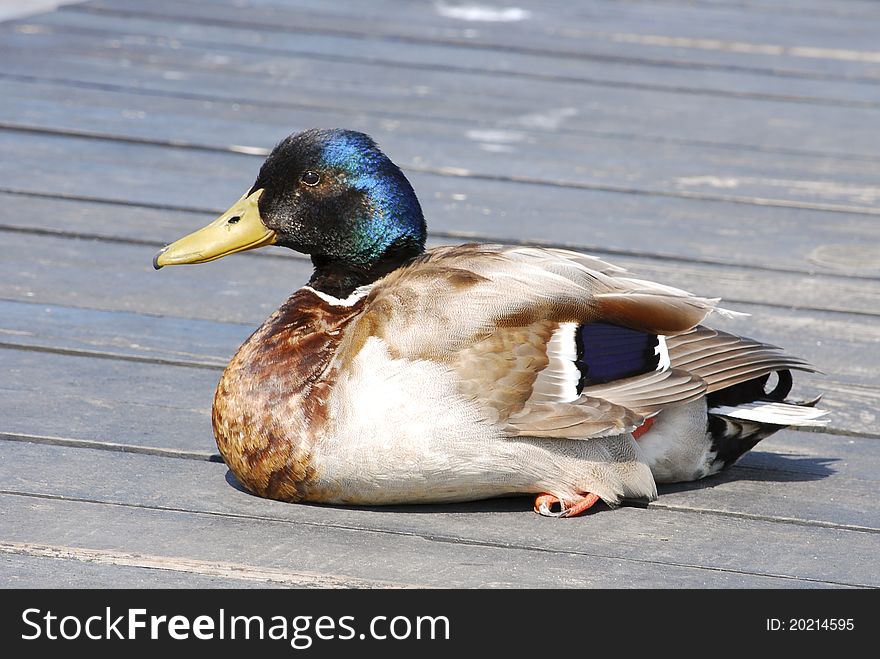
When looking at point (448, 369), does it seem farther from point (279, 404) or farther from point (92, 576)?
point (92, 576)

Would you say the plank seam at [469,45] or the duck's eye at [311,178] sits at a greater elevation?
the duck's eye at [311,178]

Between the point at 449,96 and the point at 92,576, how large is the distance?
340 centimetres

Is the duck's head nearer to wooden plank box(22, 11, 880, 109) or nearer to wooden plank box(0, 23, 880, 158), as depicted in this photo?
wooden plank box(0, 23, 880, 158)

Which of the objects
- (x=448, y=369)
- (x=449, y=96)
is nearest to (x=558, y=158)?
(x=449, y=96)

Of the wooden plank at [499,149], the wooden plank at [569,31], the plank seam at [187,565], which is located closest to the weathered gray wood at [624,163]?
the wooden plank at [499,149]

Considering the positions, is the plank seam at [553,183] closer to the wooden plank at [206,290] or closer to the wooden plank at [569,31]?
the wooden plank at [206,290]

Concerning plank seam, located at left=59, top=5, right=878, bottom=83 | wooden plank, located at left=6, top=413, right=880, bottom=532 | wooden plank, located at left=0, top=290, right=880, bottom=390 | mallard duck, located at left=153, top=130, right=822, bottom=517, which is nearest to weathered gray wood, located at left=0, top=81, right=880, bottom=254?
wooden plank, located at left=0, top=290, right=880, bottom=390

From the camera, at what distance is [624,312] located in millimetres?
2723

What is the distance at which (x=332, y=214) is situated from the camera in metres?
2.83

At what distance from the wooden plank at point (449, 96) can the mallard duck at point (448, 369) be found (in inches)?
94.5

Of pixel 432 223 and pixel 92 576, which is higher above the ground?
pixel 432 223

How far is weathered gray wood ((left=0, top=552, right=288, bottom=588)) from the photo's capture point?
2.32 meters

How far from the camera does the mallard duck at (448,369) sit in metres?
2.62

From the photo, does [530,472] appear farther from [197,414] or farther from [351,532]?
[197,414]
